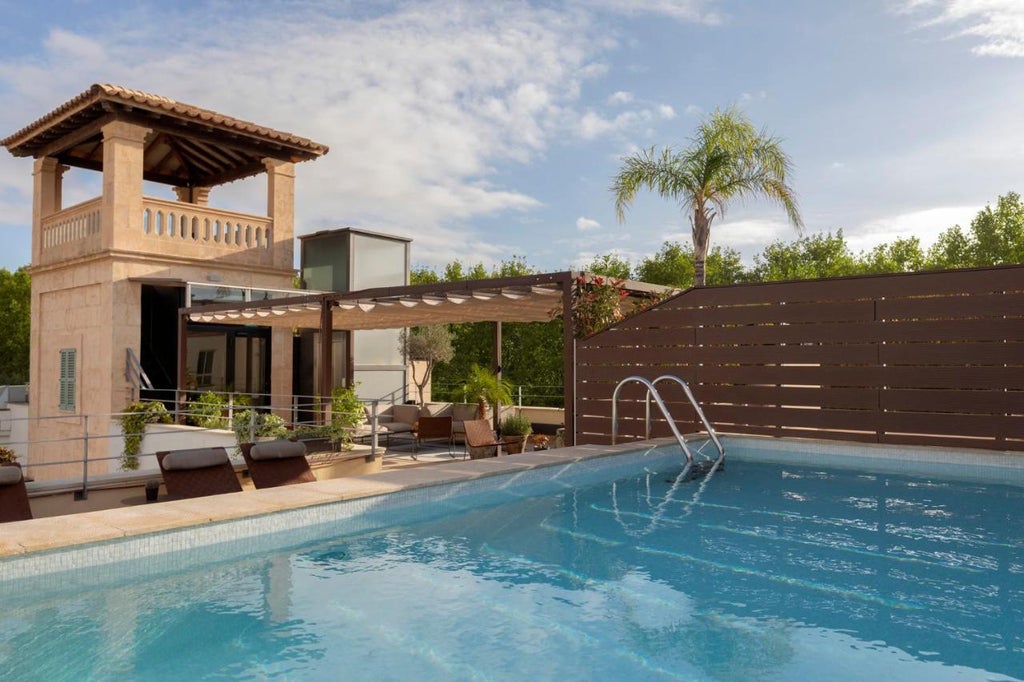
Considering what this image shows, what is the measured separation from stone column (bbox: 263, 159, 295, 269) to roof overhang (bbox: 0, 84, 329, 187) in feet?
1.04

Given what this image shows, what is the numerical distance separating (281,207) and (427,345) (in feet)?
17.8

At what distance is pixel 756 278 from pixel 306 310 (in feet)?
130

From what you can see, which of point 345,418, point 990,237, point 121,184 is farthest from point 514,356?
point 990,237

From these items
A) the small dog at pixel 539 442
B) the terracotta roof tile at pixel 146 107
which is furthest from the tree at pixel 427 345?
the small dog at pixel 539 442

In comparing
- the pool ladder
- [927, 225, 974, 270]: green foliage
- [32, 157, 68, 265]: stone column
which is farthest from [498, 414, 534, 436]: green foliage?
[927, 225, 974, 270]: green foliage

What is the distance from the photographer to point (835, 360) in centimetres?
1126

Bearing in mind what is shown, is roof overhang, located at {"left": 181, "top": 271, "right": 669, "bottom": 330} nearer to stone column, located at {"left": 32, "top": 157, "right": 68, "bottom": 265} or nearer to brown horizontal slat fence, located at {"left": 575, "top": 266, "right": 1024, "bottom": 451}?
brown horizontal slat fence, located at {"left": 575, "top": 266, "right": 1024, "bottom": 451}

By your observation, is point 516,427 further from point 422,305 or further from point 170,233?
point 170,233

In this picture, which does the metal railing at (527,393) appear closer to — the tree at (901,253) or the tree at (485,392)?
the tree at (485,392)

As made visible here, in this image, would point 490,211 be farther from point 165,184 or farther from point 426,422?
point 426,422

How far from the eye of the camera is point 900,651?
424 centimetres

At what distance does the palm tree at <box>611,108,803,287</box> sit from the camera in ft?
58.1

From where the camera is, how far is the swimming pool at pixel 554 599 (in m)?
4.08

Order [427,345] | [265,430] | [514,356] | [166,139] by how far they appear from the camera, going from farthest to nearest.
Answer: [514,356] < [427,345] < [166,139] < [265,430]
